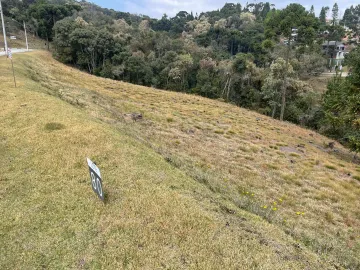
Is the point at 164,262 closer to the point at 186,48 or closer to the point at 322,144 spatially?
the point at 322,144

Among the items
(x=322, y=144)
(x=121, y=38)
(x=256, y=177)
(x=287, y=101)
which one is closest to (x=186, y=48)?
(x=121, y=38)

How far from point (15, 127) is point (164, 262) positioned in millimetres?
7751

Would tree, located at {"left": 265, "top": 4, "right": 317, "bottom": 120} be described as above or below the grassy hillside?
above

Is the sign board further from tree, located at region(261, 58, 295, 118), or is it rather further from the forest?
tree, located at region(261, 58, 295, 118)

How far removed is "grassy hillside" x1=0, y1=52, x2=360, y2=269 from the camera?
435 cm

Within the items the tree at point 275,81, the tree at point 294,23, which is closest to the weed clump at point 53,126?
the tree at point 294,23

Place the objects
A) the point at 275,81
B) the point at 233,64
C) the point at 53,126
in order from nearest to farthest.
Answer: the point at 53,126 → the point at 275,81 → the point at 233,64

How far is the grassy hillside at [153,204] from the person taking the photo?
4348 mm

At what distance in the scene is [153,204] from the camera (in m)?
5.45

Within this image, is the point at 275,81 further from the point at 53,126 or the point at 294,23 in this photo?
the point at 53,126

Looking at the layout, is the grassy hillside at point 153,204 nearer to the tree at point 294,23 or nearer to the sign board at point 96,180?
the sign board at point 96,180

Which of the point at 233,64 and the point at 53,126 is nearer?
the point at 53,126

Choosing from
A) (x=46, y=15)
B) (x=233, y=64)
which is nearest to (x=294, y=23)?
(x=233, y=64)

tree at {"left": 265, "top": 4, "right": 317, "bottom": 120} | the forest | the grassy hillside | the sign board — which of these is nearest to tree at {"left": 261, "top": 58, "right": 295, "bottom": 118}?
the forest
